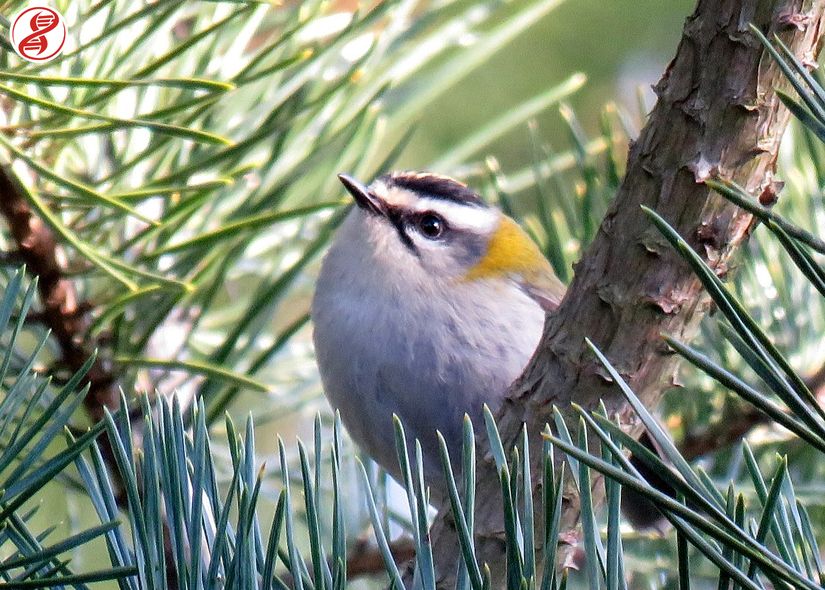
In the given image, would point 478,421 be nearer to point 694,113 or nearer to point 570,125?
point 570,125

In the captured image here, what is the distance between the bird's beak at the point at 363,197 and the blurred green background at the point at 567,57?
2.73 feet

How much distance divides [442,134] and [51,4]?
6.84 feet

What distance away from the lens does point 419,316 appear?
2.17 meters

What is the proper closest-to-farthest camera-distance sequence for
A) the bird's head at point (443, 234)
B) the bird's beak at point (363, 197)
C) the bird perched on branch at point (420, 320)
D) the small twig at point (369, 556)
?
the small twig at point (369, 556) → the bird's beak at point (363, 197) → the bird perched on branch at point (420, 320) → the bird's head at point (443, 234)

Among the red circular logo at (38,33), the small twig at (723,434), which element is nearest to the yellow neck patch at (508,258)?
the small twig at (723,434)

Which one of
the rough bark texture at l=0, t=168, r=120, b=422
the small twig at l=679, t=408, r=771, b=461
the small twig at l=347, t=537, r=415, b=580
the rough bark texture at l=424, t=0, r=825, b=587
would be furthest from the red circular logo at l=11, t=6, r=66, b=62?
the small twig at l=679, t=408, r=771, b=461

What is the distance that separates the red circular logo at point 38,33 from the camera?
106cm

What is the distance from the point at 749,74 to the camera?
0.84m

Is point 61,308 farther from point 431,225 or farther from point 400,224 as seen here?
point 431,225

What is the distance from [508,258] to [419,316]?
1.85 feet

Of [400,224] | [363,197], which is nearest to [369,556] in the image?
[363,197]

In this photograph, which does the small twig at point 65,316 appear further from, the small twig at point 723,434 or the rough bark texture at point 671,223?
the small twig at point 723,434

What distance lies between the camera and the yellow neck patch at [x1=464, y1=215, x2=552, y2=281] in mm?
2523

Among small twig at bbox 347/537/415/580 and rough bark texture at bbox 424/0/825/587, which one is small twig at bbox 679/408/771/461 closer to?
small twig at bbox 347/537/415/580
